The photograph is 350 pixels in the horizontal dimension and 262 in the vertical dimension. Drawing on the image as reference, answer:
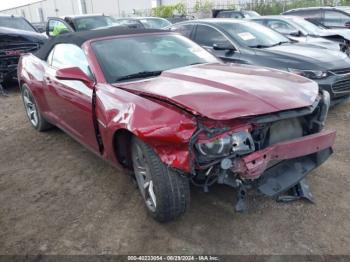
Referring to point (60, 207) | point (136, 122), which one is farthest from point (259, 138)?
point (60, 207)

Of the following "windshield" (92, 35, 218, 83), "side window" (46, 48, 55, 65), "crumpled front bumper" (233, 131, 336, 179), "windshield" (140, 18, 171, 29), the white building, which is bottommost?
the white building

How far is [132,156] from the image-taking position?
10.5ft

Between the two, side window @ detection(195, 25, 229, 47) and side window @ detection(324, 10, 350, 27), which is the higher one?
side window @ detection(195, 25, 229, 47)

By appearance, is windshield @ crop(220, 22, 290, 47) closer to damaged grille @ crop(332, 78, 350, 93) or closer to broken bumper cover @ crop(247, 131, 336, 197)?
damaged grille @ crop(332, 78, 350, 93)

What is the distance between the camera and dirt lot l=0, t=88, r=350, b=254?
2.79 metres

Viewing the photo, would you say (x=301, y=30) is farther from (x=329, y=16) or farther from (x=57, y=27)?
(x=57, y=27)

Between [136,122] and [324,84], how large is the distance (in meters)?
3.66

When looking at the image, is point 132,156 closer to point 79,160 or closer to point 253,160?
point 253,160

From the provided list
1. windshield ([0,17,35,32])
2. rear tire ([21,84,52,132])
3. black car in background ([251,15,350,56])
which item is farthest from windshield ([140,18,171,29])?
rear tire ([21,84,52,132])

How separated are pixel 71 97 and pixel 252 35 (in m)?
3.91

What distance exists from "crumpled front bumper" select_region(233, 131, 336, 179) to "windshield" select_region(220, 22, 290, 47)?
147 inches

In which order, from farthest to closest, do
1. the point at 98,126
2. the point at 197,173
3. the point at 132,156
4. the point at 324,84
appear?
1. the point at 324,84
2. the point at 98,126
3. the point at 132,156
4. the point at 197,173

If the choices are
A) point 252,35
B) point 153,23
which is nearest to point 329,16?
point 153,23

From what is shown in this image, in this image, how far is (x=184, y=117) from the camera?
2.58 metres
